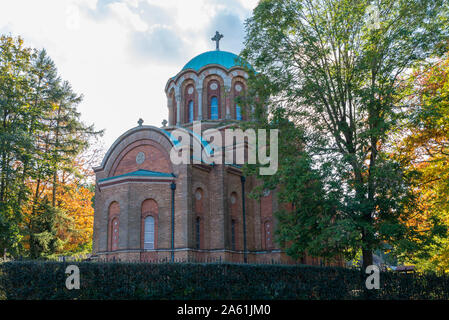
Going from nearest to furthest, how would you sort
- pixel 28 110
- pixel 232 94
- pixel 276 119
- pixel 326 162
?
pixel 326 162
pixel 276 119
pixel 28 110
pixel 232 94

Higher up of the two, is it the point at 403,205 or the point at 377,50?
the point at 377,50

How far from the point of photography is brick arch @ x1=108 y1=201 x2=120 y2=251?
18125 mm

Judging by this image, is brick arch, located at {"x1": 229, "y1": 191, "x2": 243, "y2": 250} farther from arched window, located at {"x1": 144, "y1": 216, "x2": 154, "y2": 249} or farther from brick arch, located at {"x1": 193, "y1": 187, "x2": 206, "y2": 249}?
arched window, located at {"x1": 144, "y1": 216, "x2": 154, "y2": 249}

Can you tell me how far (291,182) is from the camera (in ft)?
39.4

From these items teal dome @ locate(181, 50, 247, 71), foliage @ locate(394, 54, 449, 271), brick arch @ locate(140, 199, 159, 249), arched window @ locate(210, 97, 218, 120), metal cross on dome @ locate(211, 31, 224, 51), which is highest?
metal cross on dome @ locate(211, 31, 224, 51)

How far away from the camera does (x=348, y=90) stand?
43.8 ft

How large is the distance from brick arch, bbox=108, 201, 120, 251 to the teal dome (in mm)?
10837

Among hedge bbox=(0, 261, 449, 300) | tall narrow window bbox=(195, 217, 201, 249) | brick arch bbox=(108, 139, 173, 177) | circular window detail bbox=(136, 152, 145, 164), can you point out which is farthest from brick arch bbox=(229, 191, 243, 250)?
hedge bbox=(0, 261, 449, 300)

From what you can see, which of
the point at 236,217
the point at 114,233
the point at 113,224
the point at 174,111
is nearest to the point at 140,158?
the point at 113,224

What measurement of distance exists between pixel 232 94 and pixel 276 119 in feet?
36.7

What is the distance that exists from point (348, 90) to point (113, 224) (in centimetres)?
1191

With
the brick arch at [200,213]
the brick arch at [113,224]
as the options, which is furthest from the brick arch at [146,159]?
the brick arch at [113,224]

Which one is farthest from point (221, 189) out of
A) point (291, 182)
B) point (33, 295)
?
point (33, 295)
